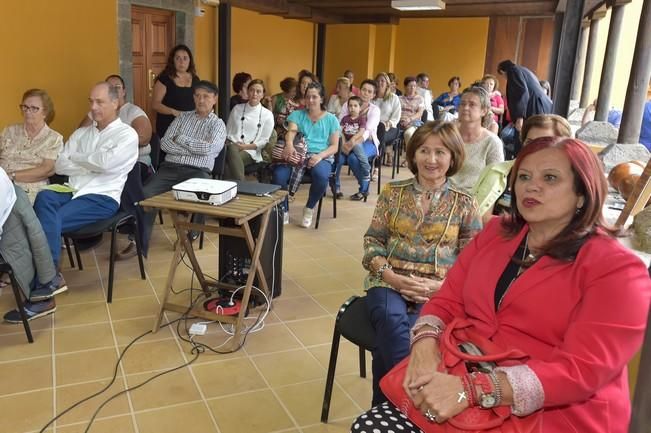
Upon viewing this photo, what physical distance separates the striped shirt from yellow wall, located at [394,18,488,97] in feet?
29.8

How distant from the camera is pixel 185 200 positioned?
8.78ft

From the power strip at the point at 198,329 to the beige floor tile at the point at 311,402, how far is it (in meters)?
0.64

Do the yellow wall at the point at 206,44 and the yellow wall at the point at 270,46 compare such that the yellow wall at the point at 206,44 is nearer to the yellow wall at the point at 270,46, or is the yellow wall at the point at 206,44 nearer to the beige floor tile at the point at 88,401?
the yellow wall at the point at 270,46

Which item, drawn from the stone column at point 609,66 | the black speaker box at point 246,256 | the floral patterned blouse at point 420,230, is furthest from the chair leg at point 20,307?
the stone column at point 609,66

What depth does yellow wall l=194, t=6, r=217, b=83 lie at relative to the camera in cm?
770

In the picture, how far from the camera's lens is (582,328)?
1.25 metres

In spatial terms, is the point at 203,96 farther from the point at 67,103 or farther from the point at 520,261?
the point at 520,261

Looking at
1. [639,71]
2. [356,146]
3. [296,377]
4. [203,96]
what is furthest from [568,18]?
[296,377]

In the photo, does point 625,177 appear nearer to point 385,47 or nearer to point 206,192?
point 206,192

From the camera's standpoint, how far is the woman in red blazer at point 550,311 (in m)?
1.24

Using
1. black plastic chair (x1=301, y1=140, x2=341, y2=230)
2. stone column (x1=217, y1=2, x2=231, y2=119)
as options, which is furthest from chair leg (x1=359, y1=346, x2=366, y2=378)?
stone column (x1=217, y1=2, x2=231, y2=119)

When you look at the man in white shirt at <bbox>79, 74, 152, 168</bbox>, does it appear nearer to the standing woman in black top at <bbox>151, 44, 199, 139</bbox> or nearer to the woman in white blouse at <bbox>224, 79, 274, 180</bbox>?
the standing woman in black top at <bbox>151, 44, 199, 139</bbox>

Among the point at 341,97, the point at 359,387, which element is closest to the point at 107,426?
the point at 359,387

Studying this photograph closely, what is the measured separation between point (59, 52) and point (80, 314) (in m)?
3.09
